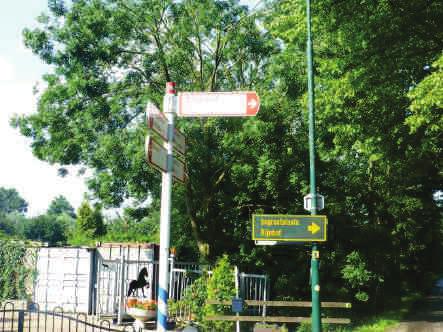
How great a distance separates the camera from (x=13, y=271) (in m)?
19.5

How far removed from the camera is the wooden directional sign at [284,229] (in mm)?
10602

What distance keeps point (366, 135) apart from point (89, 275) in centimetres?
1086

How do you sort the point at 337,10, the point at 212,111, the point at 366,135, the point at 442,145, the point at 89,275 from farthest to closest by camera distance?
the point at 89,275 < the point at 442,145 < the point at 366,135 < the point at 337,10 < the point at 212,111

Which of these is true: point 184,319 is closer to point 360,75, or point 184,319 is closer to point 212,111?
point 360,75

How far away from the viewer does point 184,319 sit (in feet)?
48.2

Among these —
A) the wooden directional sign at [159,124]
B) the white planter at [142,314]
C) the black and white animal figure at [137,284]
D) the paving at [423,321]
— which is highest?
the wooden directional sign at [159,124]

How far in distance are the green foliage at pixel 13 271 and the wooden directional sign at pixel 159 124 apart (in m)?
15.3

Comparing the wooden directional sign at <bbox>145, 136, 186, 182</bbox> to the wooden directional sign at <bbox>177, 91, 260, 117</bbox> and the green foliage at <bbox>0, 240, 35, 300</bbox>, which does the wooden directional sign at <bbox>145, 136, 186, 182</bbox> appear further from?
the green foliage at <bbox>0, 240, 35, 300</bbox>

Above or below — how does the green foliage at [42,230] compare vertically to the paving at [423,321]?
above

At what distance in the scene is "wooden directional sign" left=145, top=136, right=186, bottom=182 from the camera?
532 cm

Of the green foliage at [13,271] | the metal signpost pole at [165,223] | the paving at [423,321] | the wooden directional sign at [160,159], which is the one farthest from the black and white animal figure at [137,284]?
the metal signpost pole at [165,223]

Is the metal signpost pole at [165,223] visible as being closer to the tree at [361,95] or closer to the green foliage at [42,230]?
the tree at [361,95]

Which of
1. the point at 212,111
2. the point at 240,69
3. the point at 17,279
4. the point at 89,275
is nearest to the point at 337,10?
the point at 240,69

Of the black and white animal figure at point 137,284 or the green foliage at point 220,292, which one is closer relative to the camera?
the green foliage at point 220,292
